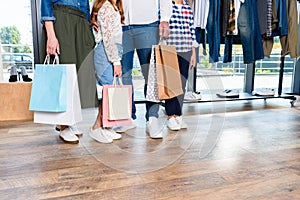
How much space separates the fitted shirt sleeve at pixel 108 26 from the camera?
1.43 meters

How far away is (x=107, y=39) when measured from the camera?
1.44 metres

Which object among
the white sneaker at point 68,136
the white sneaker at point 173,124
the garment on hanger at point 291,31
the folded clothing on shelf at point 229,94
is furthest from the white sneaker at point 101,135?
the garment on hanger at point 291,31

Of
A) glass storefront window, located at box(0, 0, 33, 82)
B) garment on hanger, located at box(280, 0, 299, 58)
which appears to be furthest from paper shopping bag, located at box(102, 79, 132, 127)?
garment on hanger, located at box(280, 0, 299, 58)

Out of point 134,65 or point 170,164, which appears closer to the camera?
point 170,164

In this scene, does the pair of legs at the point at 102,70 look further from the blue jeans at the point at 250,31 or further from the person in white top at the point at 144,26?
the blue jeans at the point at 250,31

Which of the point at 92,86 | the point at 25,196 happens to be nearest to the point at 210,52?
the point at 92,86

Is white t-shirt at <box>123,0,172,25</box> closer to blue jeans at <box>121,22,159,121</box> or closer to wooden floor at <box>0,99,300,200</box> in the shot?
blue jeans at <box>121,22,159,121</box>

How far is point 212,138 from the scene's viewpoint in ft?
5.58

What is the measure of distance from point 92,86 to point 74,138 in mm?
360

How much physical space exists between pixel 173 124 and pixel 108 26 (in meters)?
0.84

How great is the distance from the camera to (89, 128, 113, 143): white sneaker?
5.26 ft

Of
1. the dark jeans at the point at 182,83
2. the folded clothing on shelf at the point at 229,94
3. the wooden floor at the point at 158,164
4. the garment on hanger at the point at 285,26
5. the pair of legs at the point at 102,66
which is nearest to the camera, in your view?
the wooden floor at the point at 158,164

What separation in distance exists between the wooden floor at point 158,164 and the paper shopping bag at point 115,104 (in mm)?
150

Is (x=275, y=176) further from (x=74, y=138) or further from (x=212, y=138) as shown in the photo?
(x=74, y=138)
